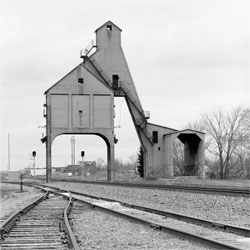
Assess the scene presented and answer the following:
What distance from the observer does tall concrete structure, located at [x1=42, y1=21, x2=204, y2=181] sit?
6131cm

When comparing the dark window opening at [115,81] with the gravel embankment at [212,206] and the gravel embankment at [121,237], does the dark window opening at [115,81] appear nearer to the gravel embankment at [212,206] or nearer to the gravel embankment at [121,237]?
the gravel embankment at [212,206]

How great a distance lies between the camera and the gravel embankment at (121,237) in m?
9.16

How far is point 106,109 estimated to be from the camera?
6234 cm

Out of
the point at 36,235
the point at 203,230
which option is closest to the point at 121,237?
the point at 36,235

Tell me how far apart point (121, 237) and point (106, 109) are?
5213cm

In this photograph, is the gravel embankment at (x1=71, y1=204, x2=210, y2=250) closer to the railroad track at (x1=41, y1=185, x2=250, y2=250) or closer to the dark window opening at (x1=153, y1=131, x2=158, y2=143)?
the railroad track at (x1=41, y1=185, x2=250, y2=250)

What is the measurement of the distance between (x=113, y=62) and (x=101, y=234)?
54.4m

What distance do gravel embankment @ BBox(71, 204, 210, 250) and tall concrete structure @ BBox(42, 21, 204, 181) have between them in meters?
47.6

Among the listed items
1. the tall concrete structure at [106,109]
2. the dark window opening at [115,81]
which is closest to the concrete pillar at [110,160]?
the tall concrete structure at [106,109]

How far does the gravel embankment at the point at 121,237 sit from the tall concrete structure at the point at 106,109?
47.6 meters

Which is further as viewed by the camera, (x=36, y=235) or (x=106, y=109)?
(x=106, y=109)

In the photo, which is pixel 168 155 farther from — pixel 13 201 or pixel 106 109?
pixel 13 201

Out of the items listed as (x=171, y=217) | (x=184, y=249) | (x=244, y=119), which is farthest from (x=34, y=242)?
(x=244, y=119)

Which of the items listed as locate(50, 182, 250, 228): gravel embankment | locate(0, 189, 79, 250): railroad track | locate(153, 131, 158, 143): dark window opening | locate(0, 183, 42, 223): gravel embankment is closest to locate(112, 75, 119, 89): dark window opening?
locate(153, 131, 158, 143): dark window opening
